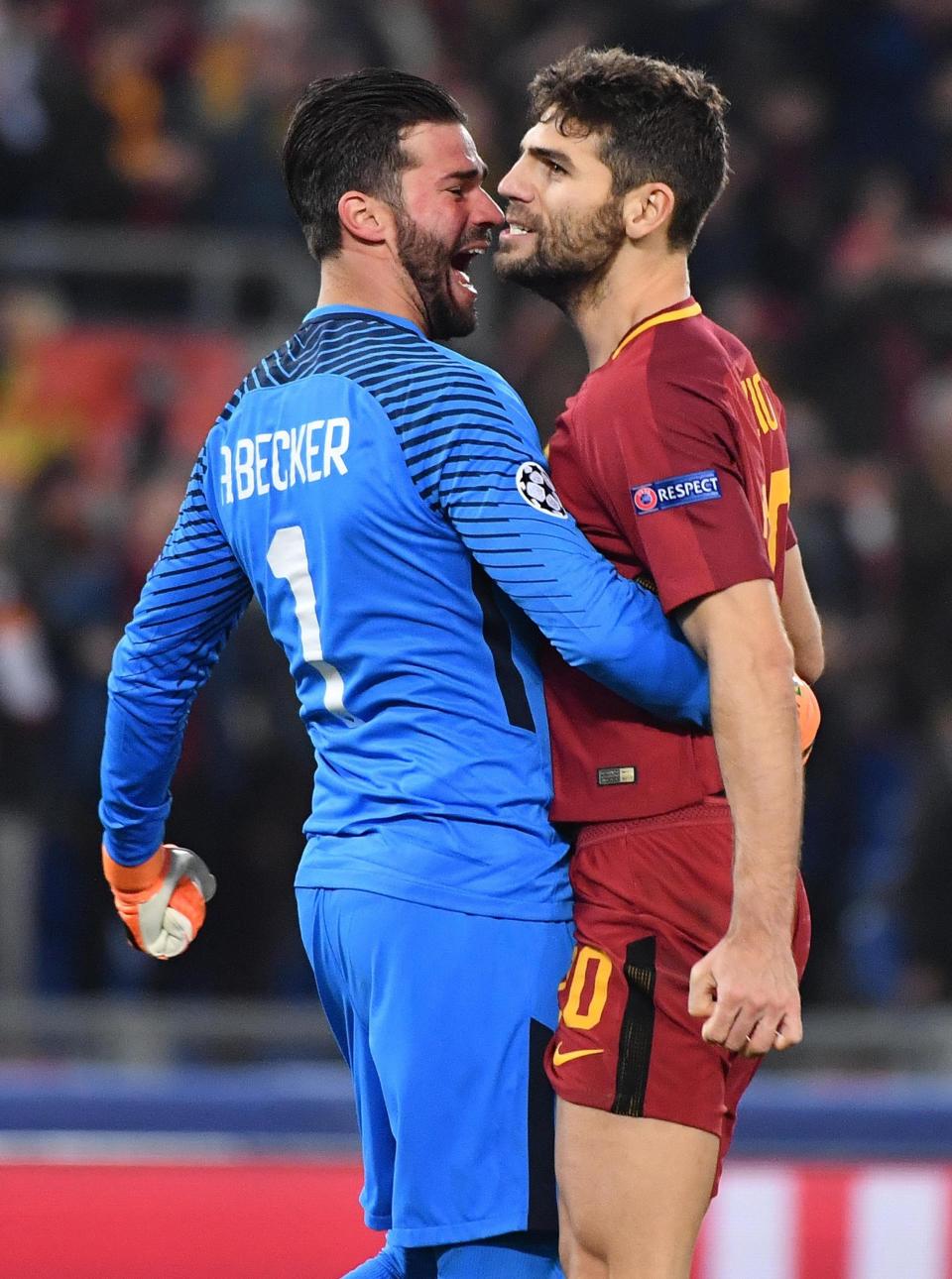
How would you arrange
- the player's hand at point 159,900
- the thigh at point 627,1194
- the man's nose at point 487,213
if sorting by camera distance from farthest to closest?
the player's hand at point 159,900 → the man's nose at point 487,213 → the thigh at point 627,1194

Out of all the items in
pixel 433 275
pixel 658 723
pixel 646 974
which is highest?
pixel 433 275

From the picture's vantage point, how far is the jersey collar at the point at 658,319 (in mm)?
2854

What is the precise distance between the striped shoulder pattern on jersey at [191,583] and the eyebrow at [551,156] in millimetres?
679

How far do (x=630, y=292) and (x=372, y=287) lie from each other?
15.2 inches

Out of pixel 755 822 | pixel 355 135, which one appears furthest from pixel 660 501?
pixel 355 135

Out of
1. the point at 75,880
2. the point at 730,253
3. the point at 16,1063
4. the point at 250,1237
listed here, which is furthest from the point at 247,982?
the point at 730,253

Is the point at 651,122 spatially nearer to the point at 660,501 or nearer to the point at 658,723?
the point at 660,501

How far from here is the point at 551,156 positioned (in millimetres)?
2945

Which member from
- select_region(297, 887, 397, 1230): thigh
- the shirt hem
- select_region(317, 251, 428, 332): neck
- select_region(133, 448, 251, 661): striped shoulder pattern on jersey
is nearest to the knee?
select_region(297, 887, 397, 1230): thigh

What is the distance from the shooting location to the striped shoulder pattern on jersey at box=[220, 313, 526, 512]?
2.68 m

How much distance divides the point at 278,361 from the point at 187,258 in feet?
16.3

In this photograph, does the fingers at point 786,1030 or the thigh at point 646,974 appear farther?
the thigh at point 646,974

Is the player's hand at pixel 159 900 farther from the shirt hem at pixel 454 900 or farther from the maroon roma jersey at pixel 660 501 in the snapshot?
the maroon roma jersey at pixel 660 501

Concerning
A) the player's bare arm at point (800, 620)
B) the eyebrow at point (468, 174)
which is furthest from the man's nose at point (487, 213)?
the player's bare arm at point (800, 620)
